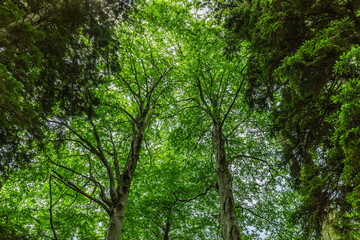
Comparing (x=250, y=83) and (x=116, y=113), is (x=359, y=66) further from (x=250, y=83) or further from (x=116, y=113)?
(x=116, y=113)

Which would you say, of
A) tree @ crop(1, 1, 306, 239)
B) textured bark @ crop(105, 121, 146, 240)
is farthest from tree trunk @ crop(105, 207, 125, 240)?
tree @ crop(1, 1, 306, 239)

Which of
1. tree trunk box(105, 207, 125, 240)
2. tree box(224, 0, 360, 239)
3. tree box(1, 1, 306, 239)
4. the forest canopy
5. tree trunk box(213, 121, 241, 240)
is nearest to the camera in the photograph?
tree box(224, 0, 360, 239)

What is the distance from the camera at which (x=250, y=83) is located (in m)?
4.97

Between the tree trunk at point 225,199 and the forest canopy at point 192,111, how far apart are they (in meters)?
0.03

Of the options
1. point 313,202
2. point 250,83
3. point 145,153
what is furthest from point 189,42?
point 313,202

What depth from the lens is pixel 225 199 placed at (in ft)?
19.9

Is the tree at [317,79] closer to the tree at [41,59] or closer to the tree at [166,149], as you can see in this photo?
the tree at [166,149]

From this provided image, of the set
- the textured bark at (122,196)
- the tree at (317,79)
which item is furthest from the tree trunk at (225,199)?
the textured bark at (122,196)

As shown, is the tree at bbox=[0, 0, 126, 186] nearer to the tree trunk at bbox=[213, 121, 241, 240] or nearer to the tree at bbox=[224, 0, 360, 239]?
the tree at bbox=[224, 0, 360, 239]

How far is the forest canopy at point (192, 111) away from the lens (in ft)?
9.27

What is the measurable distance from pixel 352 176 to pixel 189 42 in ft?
21.1

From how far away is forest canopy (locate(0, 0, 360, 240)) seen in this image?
9.27 ft

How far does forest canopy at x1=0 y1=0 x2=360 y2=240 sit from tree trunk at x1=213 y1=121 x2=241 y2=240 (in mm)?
34

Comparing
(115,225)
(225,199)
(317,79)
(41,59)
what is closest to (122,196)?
(115,225)
